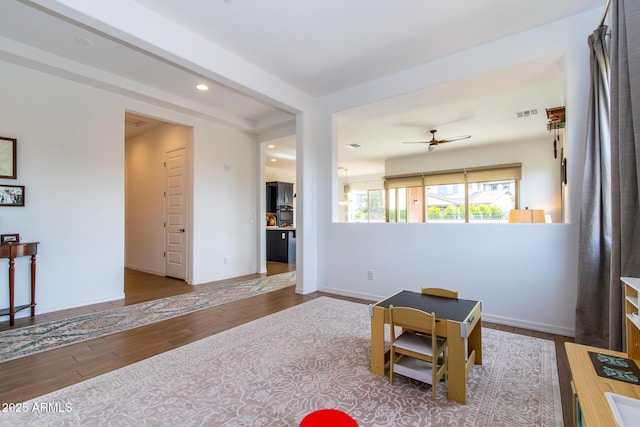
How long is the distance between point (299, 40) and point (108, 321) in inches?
145

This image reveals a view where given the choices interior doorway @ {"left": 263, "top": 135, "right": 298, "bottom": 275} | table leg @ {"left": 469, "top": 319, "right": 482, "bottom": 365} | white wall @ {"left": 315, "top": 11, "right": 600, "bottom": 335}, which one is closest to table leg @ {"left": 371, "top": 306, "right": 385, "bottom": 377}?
table leg @ {"left": 469, "top": 319, "right": 482, "bottom": 365}

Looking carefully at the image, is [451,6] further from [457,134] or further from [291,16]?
[457,134]

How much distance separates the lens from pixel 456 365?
5.82 feet

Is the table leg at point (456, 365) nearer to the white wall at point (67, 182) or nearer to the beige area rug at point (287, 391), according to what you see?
the beige area rug at point (287, 391)

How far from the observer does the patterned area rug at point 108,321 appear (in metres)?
2.60

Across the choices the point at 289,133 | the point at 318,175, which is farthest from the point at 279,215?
the point at 318,175

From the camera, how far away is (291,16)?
269cm

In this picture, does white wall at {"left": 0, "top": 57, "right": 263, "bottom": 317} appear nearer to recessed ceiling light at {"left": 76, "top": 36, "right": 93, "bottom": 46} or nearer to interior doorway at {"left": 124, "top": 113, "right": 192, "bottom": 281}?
interior doorway at {"left": 124, "top": 113, "right": 192, "bottom": 281}

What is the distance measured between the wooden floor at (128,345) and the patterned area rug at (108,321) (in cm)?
16

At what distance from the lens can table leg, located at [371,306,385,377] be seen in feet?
6.73

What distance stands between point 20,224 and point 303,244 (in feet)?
11.2

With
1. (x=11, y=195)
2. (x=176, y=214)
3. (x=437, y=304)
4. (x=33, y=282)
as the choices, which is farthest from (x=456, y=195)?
(x=11, y=195)

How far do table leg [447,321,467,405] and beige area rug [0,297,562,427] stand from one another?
0.19 ft

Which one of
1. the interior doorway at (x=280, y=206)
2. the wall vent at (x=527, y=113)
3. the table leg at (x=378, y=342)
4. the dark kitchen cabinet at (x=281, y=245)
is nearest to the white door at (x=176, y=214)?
the interior doorway at (x=280, y=206)
